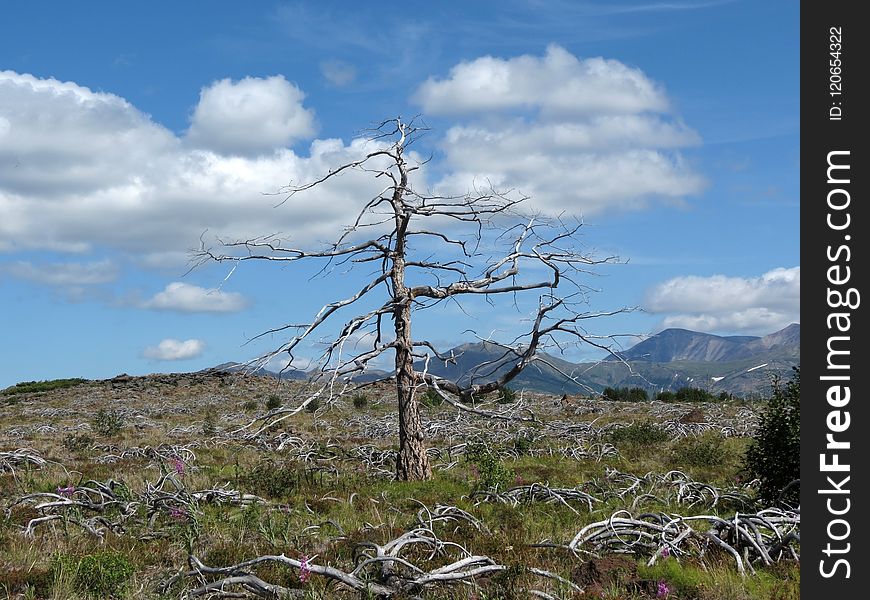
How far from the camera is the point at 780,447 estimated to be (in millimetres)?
12352

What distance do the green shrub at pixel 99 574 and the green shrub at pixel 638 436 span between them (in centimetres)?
1645

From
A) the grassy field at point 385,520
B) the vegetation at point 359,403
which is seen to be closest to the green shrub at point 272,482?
the grassy field at point 385,520

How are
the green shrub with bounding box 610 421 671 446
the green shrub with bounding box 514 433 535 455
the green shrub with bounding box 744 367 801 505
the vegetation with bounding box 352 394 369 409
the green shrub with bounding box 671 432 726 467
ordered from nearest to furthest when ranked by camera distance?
the green shrub with bounding box 744 367 801 505 → the green shrub with bounding box 671 432 726 467 → the green shrub with bounding box 514 433 535 455 → the green shrub with bounding box 610 421 671 446 → the vegetation with bounding box 352 394 369 409

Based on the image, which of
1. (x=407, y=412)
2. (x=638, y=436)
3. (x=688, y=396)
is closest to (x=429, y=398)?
(x=638, y=436)

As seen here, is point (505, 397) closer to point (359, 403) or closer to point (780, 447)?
point (359, 403)

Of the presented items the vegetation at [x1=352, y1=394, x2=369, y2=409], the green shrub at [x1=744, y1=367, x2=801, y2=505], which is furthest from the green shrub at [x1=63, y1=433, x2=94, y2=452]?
the vegetation at [x1=352, y1=394, x2=369, y2=409]

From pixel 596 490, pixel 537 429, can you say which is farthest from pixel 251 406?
pixel 596 490

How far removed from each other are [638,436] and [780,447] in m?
9.61

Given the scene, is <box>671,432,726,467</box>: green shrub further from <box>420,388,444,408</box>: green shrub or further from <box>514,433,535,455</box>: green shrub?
<box>420,388,444,408</box>: green shrub

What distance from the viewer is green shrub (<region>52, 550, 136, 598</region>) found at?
668 cm

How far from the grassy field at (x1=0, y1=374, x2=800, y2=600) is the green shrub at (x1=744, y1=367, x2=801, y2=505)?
1.82 ft

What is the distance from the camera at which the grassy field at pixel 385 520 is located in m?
6.25

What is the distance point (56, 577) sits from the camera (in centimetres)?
680
